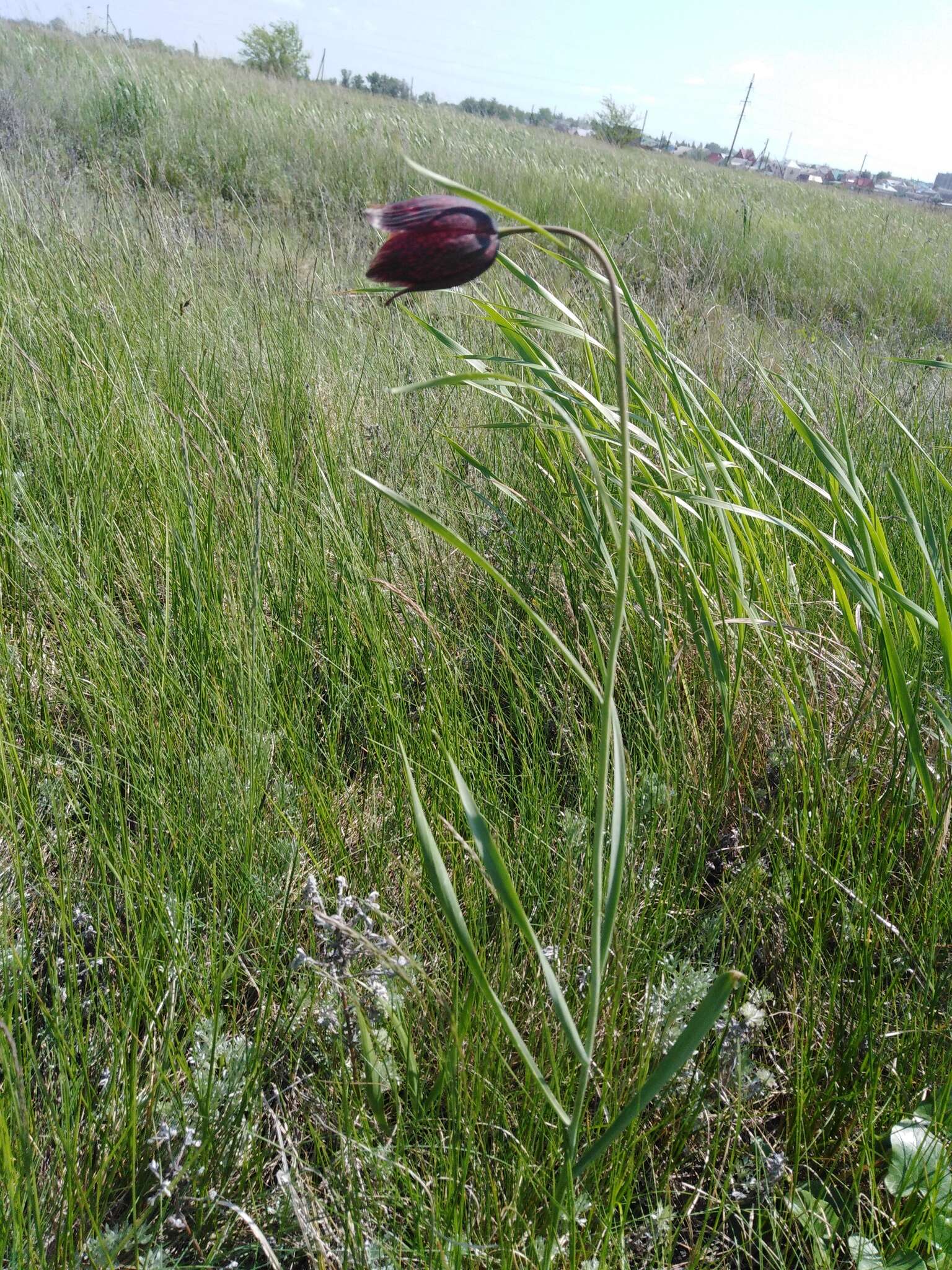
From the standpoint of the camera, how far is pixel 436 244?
1.94ft

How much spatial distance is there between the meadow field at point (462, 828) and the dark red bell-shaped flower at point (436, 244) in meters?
0.16

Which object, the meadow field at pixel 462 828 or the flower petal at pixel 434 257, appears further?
the meadow field at pixel 462 828

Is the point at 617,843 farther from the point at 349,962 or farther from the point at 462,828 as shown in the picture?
the point at 462,828

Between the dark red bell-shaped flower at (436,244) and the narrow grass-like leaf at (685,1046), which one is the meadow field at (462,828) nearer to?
the narrow grass-like leaf at (685,1046)

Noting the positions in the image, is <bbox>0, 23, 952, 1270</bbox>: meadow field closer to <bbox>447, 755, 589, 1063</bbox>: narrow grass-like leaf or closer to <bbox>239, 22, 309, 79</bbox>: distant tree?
<bbox>447, 755, 589, 1063</bbox>: narrow grass-like leaf

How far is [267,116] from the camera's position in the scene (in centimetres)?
738

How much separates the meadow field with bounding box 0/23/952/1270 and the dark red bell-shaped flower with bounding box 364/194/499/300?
0.54 feet

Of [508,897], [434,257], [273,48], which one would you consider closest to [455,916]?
[508,897]

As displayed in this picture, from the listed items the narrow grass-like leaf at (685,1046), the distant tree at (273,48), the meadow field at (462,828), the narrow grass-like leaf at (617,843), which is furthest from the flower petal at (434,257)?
the distant tree at (273,48)

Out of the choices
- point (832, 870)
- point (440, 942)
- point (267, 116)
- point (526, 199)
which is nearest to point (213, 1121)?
point (440, 942)

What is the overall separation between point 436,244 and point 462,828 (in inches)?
27.2

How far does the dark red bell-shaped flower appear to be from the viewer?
0.59 m

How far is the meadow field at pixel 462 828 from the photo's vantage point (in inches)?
28.0

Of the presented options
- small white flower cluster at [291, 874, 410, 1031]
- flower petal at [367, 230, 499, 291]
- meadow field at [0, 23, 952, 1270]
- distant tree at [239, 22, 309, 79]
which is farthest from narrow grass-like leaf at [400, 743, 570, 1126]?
distant tree at [239, 22, 309, 79]
